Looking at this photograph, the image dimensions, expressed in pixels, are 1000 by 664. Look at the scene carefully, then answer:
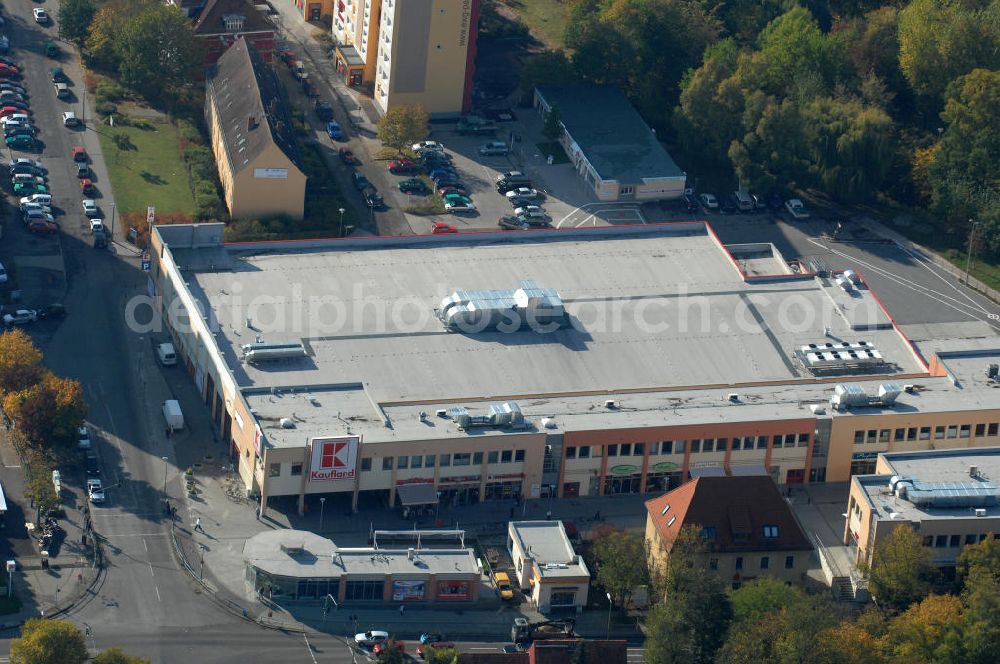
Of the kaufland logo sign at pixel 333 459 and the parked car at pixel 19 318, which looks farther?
the parked car at pixel 19 318

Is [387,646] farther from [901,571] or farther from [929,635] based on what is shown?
[901,571]

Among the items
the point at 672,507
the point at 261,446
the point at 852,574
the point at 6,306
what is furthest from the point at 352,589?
the point at 6,306

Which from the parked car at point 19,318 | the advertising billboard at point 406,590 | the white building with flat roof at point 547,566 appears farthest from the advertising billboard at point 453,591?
the parked car at point 19,318

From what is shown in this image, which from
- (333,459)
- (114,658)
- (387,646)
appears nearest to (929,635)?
(387,646)

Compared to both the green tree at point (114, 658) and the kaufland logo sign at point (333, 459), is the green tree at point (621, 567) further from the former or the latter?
the green tree at point (114, 658)

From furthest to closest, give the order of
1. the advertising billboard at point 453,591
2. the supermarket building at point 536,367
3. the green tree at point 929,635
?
the supermarket building at point 536,367 → the advertising billboard at point 453,591 → the green tree at point 929,635

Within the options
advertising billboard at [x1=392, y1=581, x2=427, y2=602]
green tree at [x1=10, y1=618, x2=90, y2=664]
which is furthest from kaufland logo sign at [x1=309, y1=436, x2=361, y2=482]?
green tree at [x1=10, y1=618, x2=90, y2=664]

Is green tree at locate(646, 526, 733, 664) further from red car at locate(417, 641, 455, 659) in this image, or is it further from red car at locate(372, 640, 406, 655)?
Result: red car at locate(372, 640, 406, 655)
